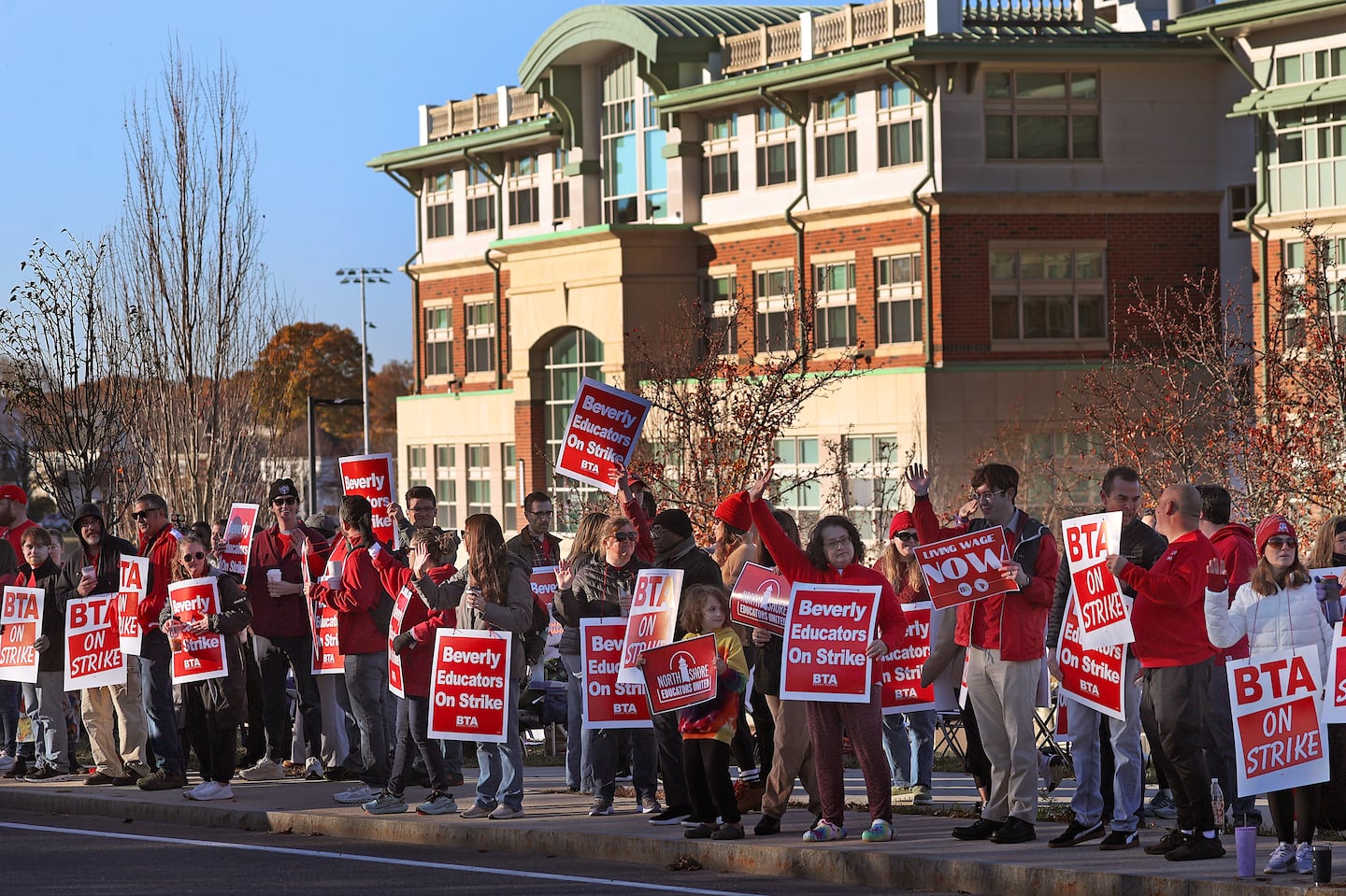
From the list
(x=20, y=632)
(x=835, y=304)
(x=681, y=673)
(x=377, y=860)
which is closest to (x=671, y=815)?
(x=681, y=673)

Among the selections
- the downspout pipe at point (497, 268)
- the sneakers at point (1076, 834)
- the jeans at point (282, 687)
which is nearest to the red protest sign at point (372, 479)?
the jeans at point (282, 687)

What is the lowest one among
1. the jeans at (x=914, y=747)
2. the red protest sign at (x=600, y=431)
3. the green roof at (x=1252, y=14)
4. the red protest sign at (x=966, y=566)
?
the jeans at (x=914, y=747)

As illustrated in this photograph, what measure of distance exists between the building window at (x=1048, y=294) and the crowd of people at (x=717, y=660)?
26.7 meters

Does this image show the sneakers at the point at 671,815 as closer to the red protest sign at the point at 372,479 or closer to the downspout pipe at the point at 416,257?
the red protest sign at the point at 372,479

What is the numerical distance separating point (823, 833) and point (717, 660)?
3.99ft

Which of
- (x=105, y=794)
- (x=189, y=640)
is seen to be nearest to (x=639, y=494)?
(x=189, y=640)

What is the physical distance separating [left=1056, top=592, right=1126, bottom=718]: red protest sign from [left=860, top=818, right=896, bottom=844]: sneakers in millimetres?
1326

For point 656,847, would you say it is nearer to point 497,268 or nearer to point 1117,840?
point 1117,840

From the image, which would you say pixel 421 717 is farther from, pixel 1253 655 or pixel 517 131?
pixel 517 131

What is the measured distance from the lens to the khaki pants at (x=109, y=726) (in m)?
15.9

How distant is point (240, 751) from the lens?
1781cm

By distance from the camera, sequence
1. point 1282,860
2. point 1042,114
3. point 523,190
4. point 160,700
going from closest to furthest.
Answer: point 1282,860 < point 160,700 < point 1042,114 < point 523,190

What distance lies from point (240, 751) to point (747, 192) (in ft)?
99.9

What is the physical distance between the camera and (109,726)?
52.6 feet
